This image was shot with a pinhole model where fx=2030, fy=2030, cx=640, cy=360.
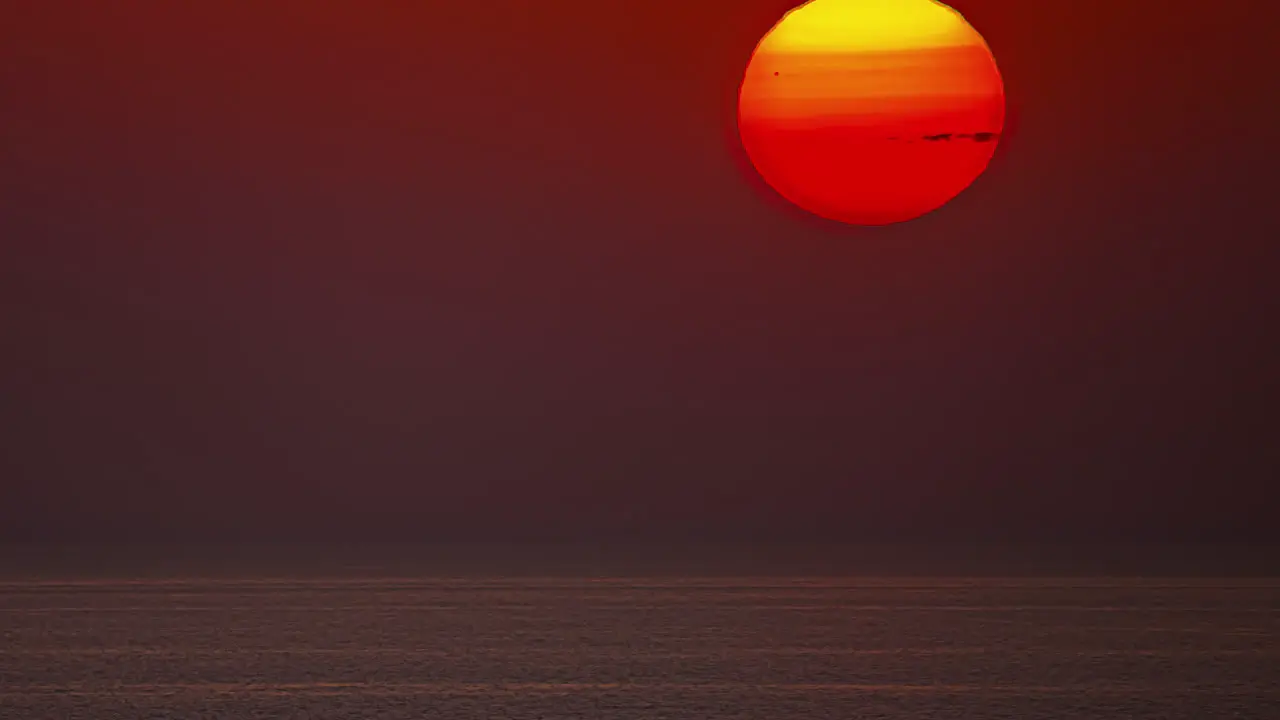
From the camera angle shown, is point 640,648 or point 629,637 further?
point 629,637

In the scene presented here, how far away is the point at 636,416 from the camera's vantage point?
9930mm

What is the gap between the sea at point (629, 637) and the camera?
4910mm

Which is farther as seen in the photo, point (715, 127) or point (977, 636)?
point (715, 127)

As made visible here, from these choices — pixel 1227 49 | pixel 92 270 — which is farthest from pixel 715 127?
pixel 92 270

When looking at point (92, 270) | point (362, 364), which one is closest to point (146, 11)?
point (92, 270)

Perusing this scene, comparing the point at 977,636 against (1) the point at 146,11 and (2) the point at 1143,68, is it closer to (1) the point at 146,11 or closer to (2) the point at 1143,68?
(2) the point at 1143,68

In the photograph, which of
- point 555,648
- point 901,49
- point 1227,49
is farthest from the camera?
point 1227,49

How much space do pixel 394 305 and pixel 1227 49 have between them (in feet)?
13.8

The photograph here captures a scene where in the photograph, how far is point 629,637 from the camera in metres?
6.22

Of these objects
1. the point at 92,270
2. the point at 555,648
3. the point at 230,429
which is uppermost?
the point at 92,270

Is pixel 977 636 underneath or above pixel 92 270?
underneath

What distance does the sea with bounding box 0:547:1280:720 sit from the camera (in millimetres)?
4910

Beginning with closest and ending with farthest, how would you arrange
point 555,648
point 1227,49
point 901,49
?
point 555,648, point 901,49, point 1227,49

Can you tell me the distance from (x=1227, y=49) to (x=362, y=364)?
4.46m
